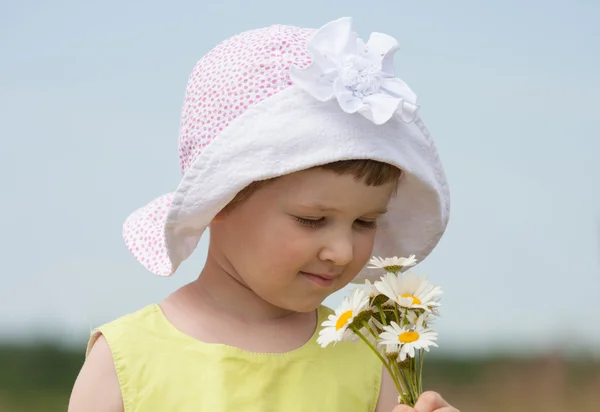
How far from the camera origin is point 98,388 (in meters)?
1.61

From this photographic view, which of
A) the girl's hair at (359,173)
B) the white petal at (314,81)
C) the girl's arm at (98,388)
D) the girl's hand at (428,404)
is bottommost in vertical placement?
the girl's arm at (98,388)

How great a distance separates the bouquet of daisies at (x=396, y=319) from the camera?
4.53 feet

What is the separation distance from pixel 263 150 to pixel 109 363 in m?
0.52

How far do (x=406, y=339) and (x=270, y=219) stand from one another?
0.36m

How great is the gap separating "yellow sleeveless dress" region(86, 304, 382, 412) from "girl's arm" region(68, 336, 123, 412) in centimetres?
1

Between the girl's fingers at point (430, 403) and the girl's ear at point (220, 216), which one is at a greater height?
the girl's ear at point (220, 216)

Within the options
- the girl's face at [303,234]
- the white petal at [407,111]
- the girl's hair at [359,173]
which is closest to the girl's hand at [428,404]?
the girl's face at [303,234]

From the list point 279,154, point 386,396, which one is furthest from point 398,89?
point 386,396

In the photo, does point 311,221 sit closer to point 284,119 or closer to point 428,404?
point 284,119

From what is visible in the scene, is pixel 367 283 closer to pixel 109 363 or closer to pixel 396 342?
pixel 396 342

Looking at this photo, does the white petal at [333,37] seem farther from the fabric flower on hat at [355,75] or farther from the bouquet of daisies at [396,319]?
the bouquet of daisies at [396,319]

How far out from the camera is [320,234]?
1552 mm

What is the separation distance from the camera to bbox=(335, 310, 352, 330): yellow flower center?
4.61 feet

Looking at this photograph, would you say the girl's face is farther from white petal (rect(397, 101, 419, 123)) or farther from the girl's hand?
the girl's hand
